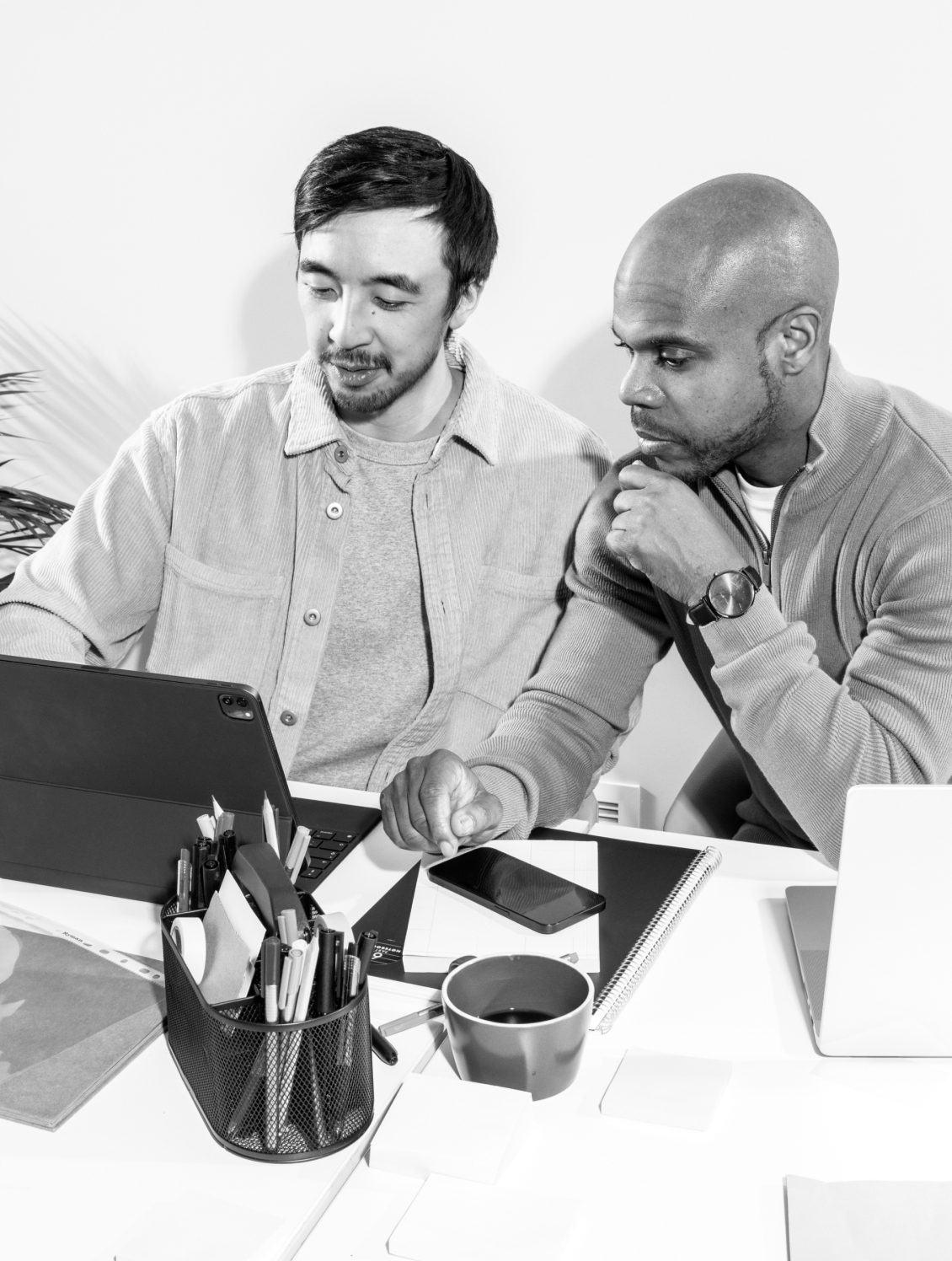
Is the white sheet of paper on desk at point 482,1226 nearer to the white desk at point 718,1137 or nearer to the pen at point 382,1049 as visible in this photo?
the white desk at point 718,1137

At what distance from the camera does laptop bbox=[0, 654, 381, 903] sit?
0.99 metres

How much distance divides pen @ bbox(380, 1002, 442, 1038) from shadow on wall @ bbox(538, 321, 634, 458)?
1.27m

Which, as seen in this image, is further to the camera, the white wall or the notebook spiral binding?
the white wall

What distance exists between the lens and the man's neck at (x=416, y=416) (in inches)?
66.7

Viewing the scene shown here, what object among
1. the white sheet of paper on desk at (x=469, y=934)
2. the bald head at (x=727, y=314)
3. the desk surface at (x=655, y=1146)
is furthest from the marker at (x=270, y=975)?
the bald head at (x=727, y=314)

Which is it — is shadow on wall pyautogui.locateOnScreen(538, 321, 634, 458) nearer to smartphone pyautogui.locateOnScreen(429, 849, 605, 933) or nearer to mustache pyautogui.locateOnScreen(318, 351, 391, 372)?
mustache pyautogui.locateOnScreen(318, 351, 391, 372)

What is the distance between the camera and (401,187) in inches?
63.2

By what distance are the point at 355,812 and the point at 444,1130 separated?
56cm

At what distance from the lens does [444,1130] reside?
2.42 ft

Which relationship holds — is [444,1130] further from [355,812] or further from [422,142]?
[422,142]

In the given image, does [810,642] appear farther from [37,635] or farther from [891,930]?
[37,635]

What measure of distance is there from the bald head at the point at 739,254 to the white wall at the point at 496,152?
0.59m

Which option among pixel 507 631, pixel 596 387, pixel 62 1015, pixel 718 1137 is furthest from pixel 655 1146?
pixel 596 387

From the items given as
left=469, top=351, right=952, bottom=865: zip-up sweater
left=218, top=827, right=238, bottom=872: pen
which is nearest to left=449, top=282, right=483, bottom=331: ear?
left=469, top=351, right=952, bottom=865: zip-up sweater
